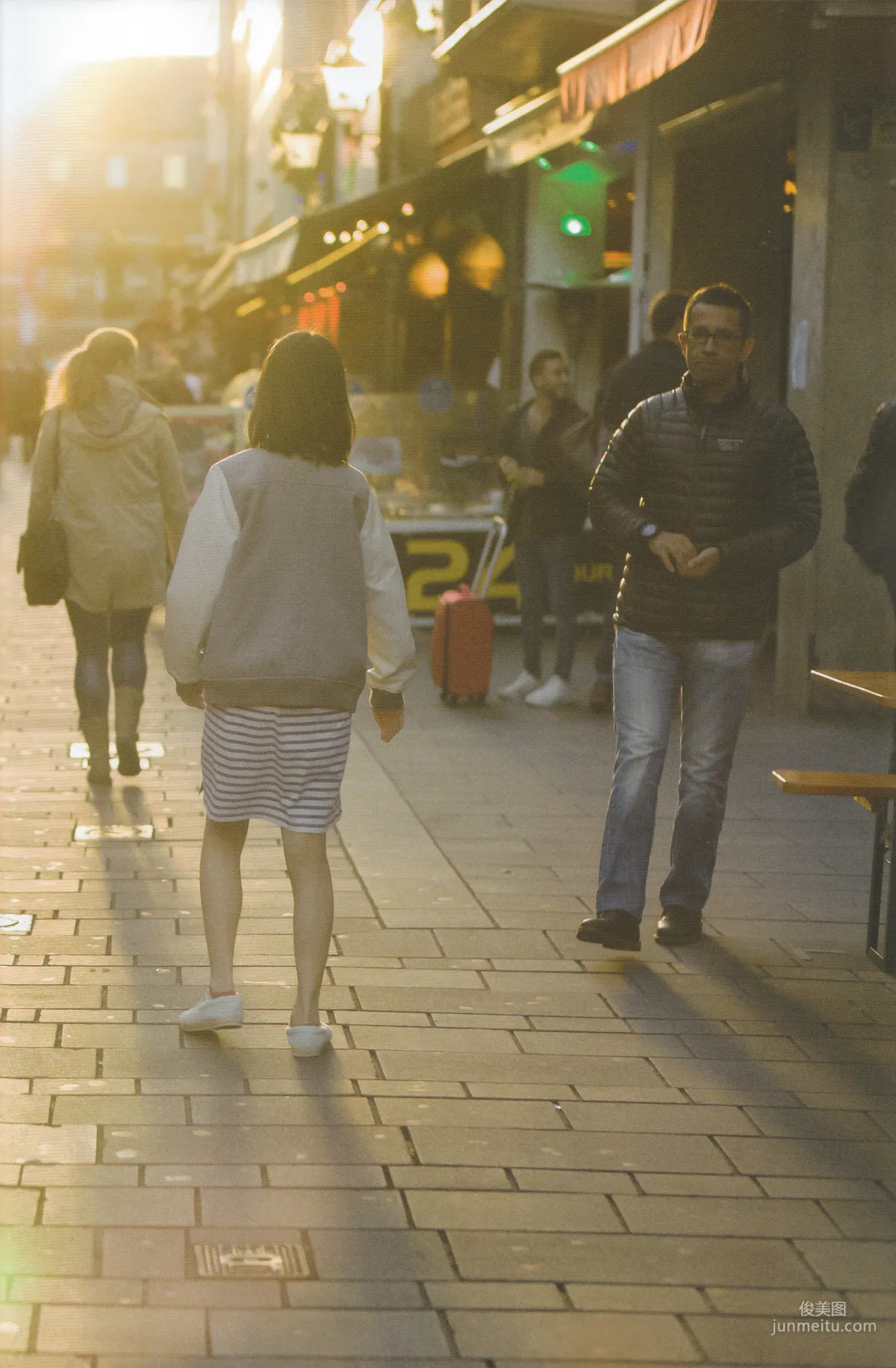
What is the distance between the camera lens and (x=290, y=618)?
4648 millimetres

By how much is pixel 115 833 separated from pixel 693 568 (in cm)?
259

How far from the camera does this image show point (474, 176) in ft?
57.1

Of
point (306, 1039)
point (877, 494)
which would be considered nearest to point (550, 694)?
point (877, 494)

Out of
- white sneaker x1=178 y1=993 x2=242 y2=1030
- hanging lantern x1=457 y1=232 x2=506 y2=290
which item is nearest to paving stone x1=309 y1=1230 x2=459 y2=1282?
white sneaker x1=178 y1=993 x2=242 y2=1030

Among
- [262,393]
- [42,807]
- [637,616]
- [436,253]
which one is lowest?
[42,807]

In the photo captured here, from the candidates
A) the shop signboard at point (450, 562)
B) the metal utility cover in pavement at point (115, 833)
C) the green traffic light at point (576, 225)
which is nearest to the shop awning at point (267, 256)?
the green traffic light at point (576, 225)

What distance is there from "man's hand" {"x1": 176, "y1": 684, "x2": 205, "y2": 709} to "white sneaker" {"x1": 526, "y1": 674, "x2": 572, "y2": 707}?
20.0ft

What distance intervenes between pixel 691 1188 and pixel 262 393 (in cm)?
205

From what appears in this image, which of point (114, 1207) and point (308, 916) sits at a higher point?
point (308, 916)

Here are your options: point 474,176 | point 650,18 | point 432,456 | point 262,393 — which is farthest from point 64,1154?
point 474,176

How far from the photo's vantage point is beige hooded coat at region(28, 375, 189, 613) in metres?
8.13

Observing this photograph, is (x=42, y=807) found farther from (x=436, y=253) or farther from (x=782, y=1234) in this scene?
(x=436, y=253)

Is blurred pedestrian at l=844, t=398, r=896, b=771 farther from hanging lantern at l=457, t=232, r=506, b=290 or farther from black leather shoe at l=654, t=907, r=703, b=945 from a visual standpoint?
hanging lantern at l=457, t=232, r=506, b=290

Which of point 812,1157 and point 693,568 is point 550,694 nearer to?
point 693,568
